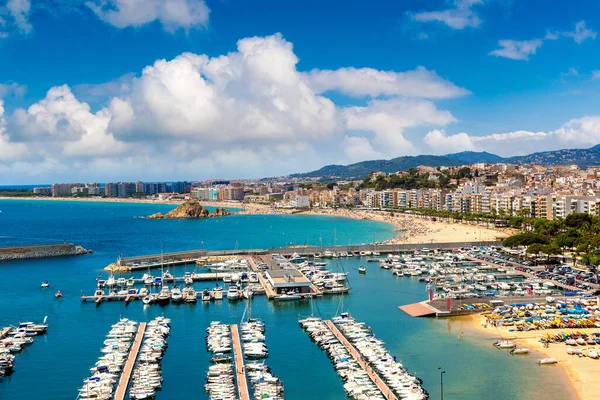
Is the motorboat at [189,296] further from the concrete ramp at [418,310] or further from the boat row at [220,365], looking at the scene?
the concrete ramp at [418,310]

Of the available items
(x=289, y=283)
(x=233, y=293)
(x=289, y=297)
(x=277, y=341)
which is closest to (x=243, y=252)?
(x=289, y=283)

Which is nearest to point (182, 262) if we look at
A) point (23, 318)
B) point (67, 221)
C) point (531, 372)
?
point (23, 318)

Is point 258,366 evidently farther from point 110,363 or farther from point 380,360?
point 110,363

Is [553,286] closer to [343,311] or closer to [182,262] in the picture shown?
[343,311]

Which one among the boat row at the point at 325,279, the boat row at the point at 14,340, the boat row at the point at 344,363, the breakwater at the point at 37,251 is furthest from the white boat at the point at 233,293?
the breakwater at the point at 37,251

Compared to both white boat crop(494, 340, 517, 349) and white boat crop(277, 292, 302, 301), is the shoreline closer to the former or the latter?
white boat crop(277, 292, 302, 301)
